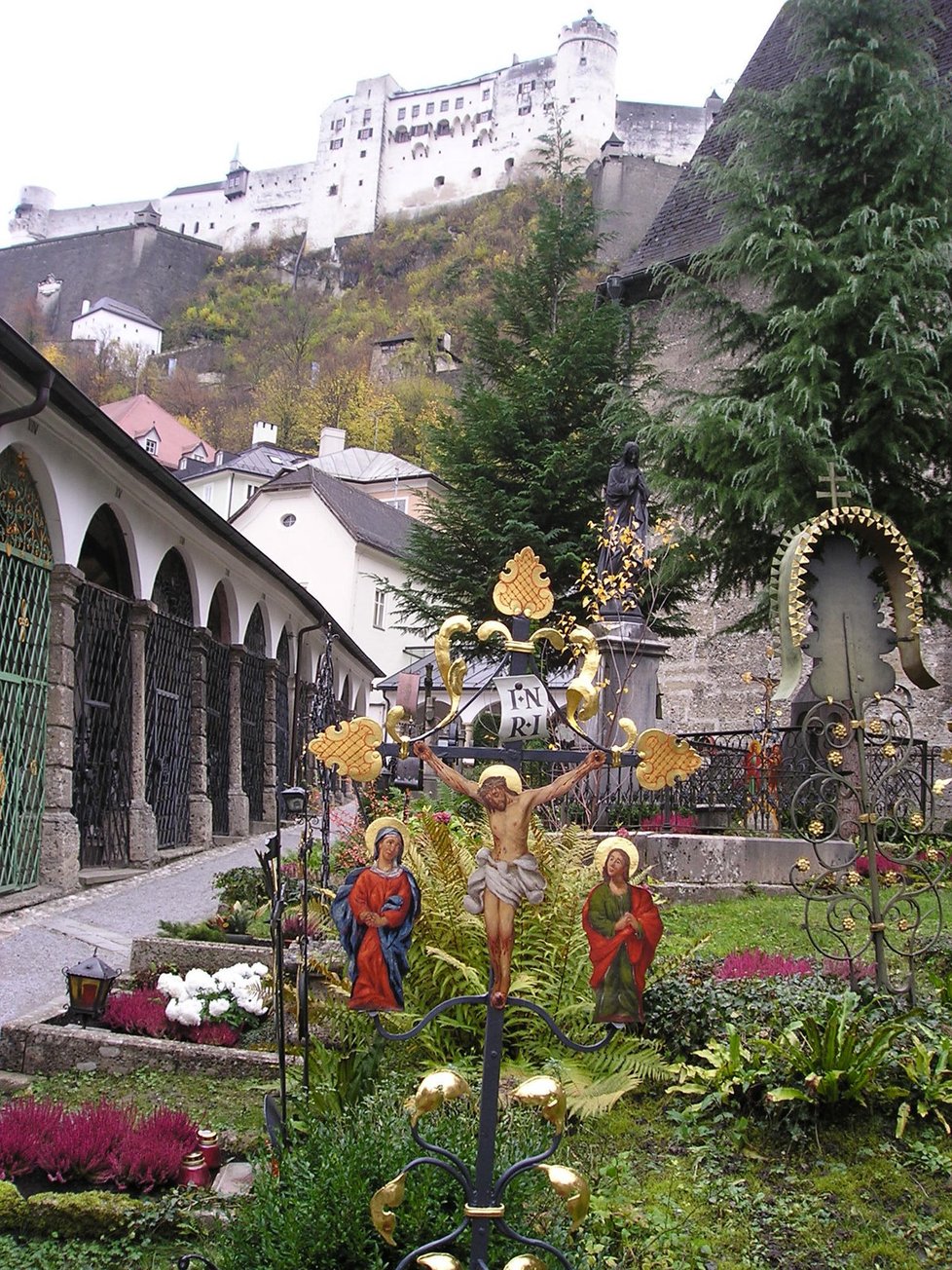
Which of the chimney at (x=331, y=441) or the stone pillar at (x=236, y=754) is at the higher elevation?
the chimney at (x=331, y=441)

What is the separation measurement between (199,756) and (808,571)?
11.7 m

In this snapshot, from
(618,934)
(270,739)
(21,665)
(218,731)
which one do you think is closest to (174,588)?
(218,731)

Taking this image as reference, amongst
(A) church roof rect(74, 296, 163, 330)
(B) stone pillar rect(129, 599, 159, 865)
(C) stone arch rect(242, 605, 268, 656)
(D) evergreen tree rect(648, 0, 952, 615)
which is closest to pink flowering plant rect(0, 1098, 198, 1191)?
(B) stone pillar rect(129, 599, 159, 865)

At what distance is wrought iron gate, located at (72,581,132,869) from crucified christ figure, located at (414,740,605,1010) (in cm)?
1054

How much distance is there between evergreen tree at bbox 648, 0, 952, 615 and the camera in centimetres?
1320

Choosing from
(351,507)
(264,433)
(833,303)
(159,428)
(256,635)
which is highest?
(159,428)

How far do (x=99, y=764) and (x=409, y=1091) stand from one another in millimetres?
9952

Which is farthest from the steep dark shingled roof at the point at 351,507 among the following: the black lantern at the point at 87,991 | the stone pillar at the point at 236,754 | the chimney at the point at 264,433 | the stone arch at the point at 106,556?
the black lantern at the point at 87,991

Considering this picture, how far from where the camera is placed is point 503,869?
3096mm

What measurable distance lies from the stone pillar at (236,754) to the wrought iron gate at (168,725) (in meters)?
1.86

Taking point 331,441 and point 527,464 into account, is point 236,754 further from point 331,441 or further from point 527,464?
point 331,441

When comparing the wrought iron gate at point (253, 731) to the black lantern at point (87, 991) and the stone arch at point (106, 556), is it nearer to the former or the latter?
the stone arch at point (106, 556)

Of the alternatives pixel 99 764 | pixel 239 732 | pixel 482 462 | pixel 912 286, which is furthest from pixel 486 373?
pixel 99 764

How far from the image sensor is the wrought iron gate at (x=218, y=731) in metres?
18.3
